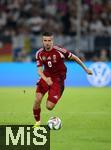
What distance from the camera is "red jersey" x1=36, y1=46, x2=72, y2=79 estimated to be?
13375mm

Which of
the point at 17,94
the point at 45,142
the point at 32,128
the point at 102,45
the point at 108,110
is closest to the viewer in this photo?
the point at 45,142

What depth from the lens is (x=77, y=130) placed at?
13.4 meters

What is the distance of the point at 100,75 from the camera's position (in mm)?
23344

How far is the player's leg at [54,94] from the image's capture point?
13.2 metres

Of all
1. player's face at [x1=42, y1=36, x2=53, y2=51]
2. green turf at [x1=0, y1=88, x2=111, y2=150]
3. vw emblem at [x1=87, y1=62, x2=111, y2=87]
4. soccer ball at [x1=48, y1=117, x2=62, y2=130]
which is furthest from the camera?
vw emblem at [x1=87, y1=62, x2=111, y2=87]

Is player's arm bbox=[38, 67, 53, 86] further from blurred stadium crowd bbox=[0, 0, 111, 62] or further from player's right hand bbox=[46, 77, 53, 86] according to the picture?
blurred stadium crowd bbox=[0, 0, 111, 62]

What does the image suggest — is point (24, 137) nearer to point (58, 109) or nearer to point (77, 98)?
point (58, 109)

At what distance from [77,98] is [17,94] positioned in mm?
2213

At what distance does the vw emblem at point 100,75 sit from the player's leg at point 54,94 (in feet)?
32.1

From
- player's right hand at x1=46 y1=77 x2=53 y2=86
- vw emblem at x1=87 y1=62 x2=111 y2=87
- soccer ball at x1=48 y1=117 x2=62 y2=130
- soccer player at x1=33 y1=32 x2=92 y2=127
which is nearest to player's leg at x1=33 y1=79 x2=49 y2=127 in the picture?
soccer player at x1=33 y1=32 x2=92 y2=127

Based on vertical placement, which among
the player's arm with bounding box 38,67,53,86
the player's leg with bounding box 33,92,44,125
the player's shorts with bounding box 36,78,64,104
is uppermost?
the player's arm with bounding box 38,67,53,86

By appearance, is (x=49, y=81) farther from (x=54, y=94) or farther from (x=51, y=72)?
(x=51, y=72)

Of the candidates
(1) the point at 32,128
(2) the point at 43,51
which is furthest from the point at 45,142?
(2) the point at 43,51

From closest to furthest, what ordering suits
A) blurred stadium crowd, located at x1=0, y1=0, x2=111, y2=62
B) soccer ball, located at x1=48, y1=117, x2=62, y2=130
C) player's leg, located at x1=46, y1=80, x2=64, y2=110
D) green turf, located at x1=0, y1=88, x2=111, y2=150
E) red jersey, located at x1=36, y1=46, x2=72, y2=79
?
green turf, located at x1=0, y1=88, x2=111, y2=150 → soccer ball, located at x1=48, y1=117, x2=62, y2=130 → player's leg, located at x1=46, y1=80, x2=64, y2=110 → red jersey, located at x1=36, y1=46, x2=72, y2=79 → blurred stadium crowd, located at x1=0, y1=0, x2=111, y2=62
